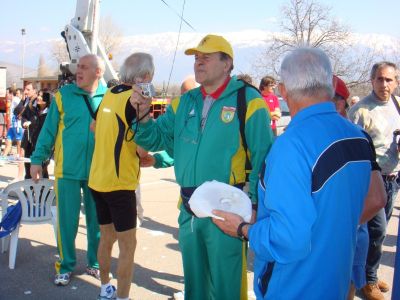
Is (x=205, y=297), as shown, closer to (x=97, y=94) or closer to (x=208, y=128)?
(x=208, y=128)

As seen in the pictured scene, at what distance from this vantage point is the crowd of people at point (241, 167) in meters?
1.72

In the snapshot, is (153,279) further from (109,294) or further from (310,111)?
(310,111)

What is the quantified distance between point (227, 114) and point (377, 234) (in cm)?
213

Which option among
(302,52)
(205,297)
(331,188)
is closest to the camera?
(331,188)

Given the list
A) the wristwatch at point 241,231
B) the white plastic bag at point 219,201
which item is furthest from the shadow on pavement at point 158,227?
the wristwatch at point 241,231

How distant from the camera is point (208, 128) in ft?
9.21

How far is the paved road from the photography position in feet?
13.3

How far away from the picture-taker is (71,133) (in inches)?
165

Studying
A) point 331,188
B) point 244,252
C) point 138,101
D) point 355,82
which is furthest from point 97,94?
point 355,82

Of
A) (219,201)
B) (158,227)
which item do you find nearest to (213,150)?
(219,201)

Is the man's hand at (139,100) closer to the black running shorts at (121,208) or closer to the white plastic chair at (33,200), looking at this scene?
the black running shorts at (121,208)

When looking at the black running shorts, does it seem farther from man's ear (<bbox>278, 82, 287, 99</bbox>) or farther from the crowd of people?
man's ear (<bbox>278, 82, 287, 99</bbox>)

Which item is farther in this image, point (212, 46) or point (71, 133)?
point (71, 133)

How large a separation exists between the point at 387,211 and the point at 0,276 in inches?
151
